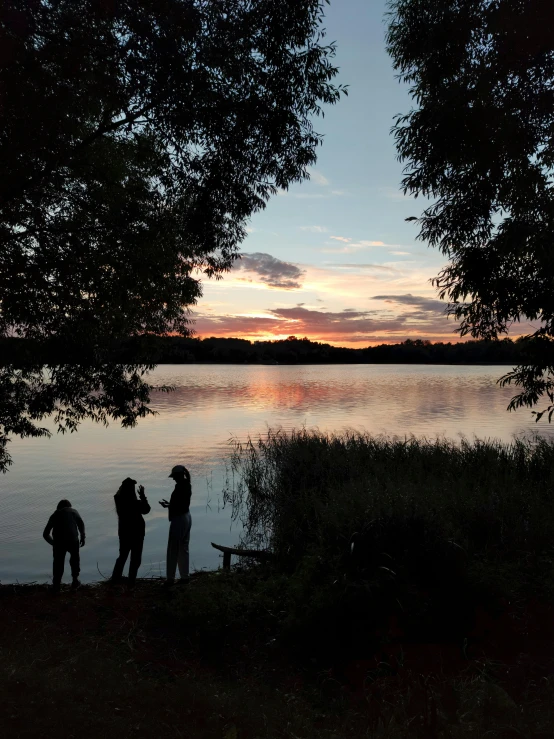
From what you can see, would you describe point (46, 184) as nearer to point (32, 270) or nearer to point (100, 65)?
point (32, 270)

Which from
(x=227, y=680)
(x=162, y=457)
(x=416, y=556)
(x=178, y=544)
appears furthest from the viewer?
(x=162, y=457)

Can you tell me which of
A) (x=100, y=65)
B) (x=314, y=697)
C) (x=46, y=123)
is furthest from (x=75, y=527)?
(x=100, y=65)

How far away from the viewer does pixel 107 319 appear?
13.2 meters

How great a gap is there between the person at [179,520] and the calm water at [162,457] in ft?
11.6

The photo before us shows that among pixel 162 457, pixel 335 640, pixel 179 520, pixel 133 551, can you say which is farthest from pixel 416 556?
pixel 162 457

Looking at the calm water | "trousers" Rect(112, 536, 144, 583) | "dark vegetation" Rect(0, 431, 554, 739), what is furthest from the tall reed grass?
the calm water

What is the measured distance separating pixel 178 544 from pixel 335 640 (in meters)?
4.66

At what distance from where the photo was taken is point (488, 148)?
11.3m

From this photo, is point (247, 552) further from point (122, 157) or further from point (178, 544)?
point (122, 157)

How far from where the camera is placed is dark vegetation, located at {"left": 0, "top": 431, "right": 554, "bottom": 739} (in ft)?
21.0

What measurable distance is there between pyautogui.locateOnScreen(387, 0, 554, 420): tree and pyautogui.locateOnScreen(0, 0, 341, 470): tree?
247 cm

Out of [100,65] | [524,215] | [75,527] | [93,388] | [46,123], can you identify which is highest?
[100,65]

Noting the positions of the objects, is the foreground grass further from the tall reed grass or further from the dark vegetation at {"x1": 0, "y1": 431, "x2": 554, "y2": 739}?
the tall reed grass

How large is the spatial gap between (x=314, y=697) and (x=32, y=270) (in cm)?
907
